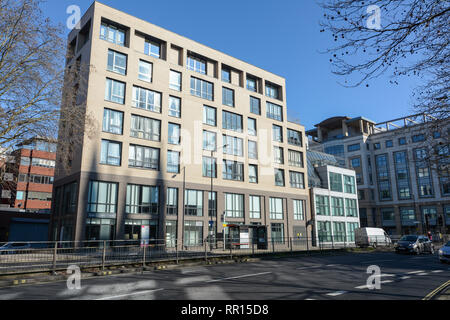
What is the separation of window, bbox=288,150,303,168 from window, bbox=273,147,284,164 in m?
1.79

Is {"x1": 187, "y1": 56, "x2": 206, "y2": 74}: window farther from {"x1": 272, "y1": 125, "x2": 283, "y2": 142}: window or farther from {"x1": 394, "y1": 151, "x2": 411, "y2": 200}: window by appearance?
{"x1": 394, "y1": 151, "x2": 411, "y2": 200}: window

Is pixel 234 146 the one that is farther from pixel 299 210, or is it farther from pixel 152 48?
pixel 152 48

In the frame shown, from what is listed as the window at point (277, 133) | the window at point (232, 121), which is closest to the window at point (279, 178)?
the window at point (277, 133)

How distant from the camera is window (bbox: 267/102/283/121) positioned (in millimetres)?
49188

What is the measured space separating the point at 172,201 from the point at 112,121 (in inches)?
416

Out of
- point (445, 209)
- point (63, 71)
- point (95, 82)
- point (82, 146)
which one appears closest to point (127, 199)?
point (82, 146)

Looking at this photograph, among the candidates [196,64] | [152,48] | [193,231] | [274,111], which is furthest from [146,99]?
[274,111]

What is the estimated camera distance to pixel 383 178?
79.8 metres

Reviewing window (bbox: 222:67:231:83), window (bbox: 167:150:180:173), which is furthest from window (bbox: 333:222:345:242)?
window (bbox: 167:150:180:173)

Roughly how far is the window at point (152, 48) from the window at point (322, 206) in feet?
104

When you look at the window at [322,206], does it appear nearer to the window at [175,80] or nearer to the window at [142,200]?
the window at [142,200]
